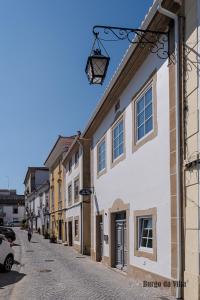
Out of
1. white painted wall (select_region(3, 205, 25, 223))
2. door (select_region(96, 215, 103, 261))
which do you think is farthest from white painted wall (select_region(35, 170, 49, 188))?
door (select_region(96, 215, 103, 261))

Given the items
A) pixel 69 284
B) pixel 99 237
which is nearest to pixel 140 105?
pixel 69 284

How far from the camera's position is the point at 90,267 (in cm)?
1939

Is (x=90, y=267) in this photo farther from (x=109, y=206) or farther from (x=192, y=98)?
(x=192, y=98)

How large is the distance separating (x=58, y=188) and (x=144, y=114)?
30.0m

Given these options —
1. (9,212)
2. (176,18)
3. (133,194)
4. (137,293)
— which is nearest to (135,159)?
(133,194)

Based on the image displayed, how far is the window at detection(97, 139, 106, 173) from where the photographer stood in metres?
20.3

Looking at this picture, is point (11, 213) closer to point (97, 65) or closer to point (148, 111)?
point (148, 111)

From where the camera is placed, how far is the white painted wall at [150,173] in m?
11.5

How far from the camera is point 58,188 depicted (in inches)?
1693

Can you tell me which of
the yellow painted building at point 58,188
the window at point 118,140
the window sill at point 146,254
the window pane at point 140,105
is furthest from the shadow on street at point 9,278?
the yellow painted building at point 58,188

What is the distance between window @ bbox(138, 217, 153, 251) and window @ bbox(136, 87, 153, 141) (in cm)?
236

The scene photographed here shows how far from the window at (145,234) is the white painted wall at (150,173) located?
376 millimetres

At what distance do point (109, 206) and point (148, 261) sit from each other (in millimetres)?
6001

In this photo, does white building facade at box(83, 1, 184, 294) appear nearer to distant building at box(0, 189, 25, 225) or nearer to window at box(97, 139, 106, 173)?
window at box(97, 139, 106, 173)
